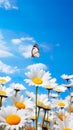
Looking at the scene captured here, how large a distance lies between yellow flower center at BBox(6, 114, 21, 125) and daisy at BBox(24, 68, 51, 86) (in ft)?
1.91

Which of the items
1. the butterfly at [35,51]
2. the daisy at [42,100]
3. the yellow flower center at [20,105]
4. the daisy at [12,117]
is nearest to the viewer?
the daisy at [12,117]

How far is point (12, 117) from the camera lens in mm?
3324

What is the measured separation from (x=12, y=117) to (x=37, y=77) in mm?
922

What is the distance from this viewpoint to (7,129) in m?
3.00

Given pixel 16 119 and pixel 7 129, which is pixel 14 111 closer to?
pixel 16 119

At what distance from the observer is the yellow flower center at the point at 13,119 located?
125 inches

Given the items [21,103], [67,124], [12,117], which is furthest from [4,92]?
[67,124]

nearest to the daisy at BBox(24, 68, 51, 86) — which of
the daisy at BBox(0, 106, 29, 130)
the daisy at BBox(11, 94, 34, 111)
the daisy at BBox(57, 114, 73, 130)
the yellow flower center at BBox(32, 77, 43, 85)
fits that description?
the yellow flower center at BBox(32, 77, 43, 85)

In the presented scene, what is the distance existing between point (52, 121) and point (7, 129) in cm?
106

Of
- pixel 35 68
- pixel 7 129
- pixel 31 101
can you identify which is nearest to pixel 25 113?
pixel 7 129

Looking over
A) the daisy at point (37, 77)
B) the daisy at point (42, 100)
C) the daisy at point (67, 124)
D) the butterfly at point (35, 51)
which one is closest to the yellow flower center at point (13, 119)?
the daisy at point (67, 124)

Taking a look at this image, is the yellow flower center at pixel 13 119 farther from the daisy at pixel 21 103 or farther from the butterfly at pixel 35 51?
the butterfly at pixel 35 51

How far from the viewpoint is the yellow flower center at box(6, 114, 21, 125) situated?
317cm

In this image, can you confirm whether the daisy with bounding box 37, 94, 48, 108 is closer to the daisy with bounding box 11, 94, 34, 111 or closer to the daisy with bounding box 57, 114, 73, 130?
the daisy with bounding box 11, 94, 34, 111
